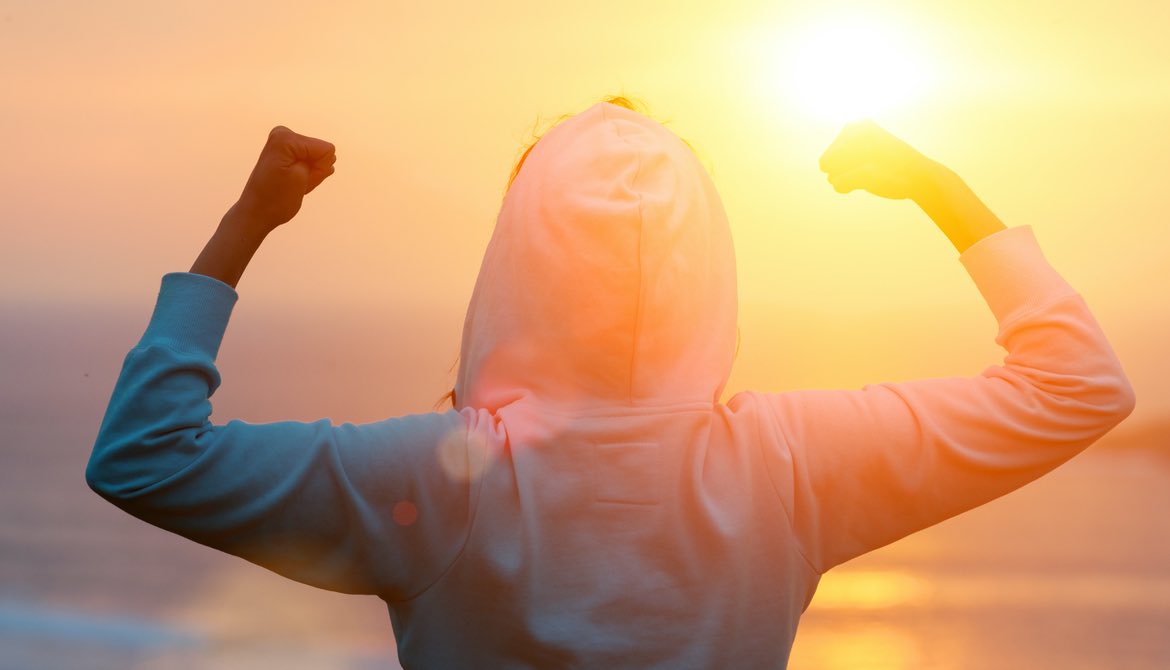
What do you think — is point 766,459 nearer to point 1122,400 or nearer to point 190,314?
point 1122,400

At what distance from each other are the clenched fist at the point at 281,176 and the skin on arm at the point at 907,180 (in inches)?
22.2

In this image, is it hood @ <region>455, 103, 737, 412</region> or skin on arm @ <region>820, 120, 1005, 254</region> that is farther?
skin on arm @ <region>820, 120, 1005, 254</region>

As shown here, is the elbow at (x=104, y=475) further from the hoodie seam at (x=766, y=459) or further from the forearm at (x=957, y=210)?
the forearm at (x=957, y=210)

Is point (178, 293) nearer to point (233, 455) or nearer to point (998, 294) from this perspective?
point (233, 455)

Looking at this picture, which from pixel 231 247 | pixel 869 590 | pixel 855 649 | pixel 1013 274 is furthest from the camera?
pixel 869 590

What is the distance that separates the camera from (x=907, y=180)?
108cm

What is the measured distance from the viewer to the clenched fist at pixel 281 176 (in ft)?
3.03

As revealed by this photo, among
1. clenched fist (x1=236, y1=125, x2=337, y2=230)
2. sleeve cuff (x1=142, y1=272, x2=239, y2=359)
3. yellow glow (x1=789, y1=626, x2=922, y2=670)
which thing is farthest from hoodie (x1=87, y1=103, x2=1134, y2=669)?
yellow glow (x1=789, y1=626, x2=922, y2=670)

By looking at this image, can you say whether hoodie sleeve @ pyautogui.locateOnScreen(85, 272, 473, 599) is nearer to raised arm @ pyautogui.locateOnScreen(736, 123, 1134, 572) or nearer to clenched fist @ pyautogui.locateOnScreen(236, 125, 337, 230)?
clenched fist @ pyautogui.locateOnScreen(236, 125, 337, 230)

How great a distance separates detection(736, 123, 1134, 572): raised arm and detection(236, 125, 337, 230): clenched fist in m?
0.49

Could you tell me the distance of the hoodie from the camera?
845 millimetres

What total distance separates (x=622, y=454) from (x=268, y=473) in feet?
1.03

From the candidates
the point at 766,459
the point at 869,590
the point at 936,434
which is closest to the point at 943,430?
the point at 936,434

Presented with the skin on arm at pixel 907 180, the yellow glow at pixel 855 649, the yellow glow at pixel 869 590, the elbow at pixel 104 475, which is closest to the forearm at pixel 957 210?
the skin on arm at pixel 907 180
